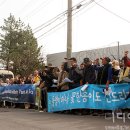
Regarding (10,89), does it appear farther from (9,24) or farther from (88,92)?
(9,24)

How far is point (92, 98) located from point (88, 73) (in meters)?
0.94

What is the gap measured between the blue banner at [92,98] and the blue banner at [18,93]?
3.02 meters

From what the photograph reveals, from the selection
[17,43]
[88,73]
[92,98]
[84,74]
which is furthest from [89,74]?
[17,43]

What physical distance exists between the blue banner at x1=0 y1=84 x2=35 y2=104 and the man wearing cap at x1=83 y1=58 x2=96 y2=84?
4885mm

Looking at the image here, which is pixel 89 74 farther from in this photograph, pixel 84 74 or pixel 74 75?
pixel 74 75

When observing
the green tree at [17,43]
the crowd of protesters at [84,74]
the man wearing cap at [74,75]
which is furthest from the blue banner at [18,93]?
the green tree at [17,43]

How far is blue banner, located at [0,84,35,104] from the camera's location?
18.7m

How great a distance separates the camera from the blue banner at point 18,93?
1870 cm

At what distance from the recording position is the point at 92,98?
1353 cm

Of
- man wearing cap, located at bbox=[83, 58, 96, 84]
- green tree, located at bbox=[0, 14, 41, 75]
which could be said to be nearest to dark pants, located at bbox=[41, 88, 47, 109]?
man wearing cap, located at bbox=[83, 58, 96, 84]

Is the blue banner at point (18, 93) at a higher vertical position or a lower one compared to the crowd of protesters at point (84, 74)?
lower

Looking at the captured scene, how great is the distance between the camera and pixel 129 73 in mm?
12633

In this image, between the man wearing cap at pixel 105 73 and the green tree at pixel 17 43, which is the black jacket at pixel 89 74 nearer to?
the man wearing cap at pixel 105 73

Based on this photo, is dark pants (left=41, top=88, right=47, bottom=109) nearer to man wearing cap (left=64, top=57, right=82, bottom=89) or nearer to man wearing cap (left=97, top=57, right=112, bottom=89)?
man wearing cap (left=64, top=57, right=82, bottom=89)
